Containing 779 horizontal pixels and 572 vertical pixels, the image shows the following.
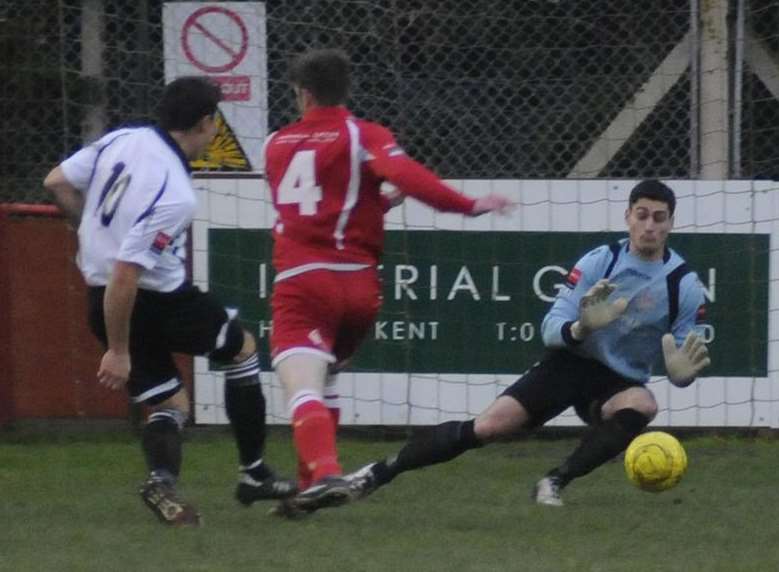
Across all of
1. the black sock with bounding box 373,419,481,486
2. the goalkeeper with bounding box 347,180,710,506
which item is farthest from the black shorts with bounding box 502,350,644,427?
the black sock with bounding box 373,419,481,486

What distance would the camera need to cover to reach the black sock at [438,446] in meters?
6.71

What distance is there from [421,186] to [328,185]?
1.31 ft

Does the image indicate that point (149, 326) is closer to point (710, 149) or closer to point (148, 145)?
point (148, 145)

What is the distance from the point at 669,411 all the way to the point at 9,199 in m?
3.55

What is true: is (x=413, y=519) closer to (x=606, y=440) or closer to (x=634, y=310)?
(x=606, y=440)

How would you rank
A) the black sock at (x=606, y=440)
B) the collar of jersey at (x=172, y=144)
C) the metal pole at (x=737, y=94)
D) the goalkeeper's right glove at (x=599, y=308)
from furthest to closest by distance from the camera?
the metal pole at (x=737, y=94) → the black sock at (x=606, y=440) → the goalkeeper's right glove at (x=599, y=308) → the collar of jersey at (x=172, y=144)

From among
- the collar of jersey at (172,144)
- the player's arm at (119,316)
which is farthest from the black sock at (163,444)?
the collar of jersey at (172,144)

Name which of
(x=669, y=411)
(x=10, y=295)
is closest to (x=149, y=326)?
(x=10, y=295)

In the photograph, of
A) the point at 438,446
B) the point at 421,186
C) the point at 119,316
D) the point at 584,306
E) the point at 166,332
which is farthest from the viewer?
the point at 438,446

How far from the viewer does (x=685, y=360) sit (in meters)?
6.60

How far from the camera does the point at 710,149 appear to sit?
945cm

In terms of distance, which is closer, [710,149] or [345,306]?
[345,306]

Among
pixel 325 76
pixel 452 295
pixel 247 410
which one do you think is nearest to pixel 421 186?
pixel 325 76

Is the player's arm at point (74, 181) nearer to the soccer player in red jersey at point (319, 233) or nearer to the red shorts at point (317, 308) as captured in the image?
the soccer player in red jersey at point (319, 233)
